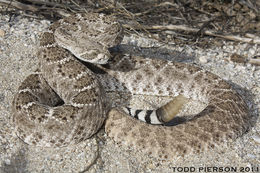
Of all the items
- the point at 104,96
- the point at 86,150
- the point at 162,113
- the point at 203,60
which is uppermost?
the point at 162,113

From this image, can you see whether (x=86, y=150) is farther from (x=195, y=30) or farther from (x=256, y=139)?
(x=195, y=30)

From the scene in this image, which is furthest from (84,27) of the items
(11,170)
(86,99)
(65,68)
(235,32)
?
(235,32)

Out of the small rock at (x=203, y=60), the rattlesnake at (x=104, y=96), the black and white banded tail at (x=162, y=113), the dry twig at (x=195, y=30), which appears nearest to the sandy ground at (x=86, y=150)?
the rattlesnake at (x=104, y=96)

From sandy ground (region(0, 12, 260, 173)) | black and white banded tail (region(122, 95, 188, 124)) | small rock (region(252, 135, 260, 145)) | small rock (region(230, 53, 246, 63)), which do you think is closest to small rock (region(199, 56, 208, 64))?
sandy ground (region(0, 12, 260, 173))

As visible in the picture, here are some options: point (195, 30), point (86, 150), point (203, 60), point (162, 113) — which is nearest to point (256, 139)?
point (162, 113)

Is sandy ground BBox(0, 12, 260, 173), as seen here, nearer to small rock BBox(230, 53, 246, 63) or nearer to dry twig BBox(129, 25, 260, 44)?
small rock BBox(230, 53, 246, 63)

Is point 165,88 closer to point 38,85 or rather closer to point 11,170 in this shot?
point 38,85
